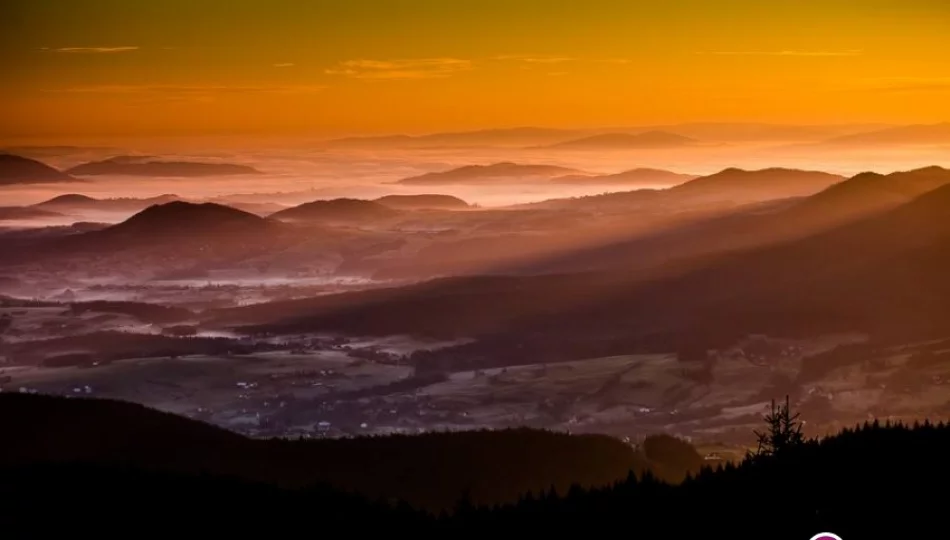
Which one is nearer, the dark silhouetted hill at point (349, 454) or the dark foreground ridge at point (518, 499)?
the dark foreground ridge at point (518, 499)

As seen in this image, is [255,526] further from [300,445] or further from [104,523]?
[300,445]

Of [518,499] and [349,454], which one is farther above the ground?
[518,499]

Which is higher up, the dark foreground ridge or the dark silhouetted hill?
the dark foreground ridge

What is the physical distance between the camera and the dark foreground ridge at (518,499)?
64312 mm

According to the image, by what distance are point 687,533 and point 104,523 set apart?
3119 centimetres

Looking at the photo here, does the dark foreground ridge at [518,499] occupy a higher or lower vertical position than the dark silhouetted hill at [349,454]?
higher

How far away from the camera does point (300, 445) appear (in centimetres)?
13125

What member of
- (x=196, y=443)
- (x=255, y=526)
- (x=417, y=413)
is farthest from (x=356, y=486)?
(x=417, y=413)

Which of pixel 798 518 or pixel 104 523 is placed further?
pixel 104 523

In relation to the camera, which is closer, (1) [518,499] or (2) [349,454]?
(1) [518,499]

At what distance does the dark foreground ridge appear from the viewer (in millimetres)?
64312

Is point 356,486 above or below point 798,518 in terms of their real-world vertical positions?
below

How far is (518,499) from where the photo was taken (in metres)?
96.2

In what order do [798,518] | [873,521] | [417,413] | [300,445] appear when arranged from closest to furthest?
1. [873,521]
2. [798,518]
3. [300,445]
4. [417,413]
